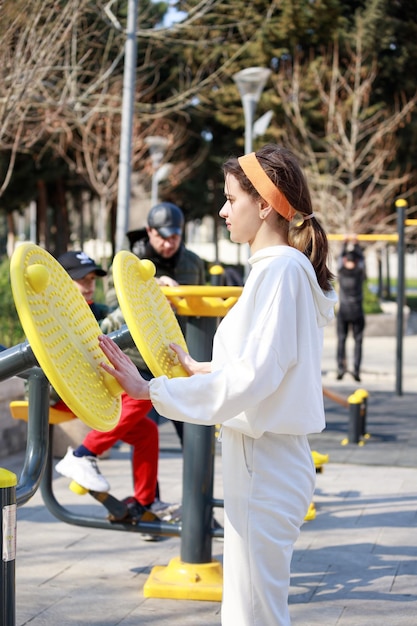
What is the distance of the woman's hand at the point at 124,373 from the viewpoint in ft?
8.12

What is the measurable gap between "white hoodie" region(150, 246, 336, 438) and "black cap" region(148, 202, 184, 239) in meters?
2.55

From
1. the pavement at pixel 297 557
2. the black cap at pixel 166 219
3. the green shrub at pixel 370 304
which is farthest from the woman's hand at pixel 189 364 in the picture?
the green shrub at pixel 370 304

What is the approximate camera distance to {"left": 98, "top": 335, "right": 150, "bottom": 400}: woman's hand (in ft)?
8.12

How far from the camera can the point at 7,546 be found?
2268mm

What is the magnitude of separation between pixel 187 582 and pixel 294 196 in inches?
80.5

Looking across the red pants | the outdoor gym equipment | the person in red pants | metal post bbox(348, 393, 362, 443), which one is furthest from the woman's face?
metal post bbox(348, 393, 362, 443)

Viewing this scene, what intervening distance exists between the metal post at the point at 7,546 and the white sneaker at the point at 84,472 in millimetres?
1800

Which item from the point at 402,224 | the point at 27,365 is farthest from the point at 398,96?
the point at 27,365

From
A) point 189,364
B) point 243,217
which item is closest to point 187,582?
point 189,364

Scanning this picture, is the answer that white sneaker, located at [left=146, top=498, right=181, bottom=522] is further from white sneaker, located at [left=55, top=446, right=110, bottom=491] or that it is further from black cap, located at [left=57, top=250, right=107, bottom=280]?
black cap, located at [left=57, top=250, right=107, bottom=280]

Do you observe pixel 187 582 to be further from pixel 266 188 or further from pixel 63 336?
pixel 266 188

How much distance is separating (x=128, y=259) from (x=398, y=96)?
22795mm

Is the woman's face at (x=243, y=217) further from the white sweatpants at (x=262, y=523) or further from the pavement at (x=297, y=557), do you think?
the pavement at (x=297, y=557)

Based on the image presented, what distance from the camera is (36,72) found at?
25.9ft
